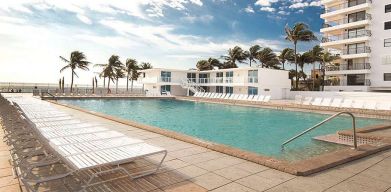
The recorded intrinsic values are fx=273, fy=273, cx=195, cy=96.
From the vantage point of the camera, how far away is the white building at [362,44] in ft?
116

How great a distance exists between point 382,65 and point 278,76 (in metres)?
13.0

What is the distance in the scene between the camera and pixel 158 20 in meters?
30.6

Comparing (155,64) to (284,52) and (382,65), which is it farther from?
(382,65)

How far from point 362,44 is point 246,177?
40.9m

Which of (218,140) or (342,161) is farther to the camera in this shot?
(218,140)

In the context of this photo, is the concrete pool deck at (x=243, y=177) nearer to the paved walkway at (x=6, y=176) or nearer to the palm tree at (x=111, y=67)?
the paved walkway at (x=6, y=176)

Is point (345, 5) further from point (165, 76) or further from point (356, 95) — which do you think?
point (165, 76)

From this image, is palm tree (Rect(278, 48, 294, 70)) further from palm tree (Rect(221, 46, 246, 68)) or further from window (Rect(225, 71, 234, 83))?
window (Rect(225, 71, 234, 83))

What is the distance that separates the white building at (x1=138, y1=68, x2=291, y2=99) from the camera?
3725 centimetres

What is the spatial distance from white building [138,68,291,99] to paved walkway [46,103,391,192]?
31.5 meters

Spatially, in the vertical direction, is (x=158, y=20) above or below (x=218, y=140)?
above

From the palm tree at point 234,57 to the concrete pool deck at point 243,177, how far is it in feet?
175

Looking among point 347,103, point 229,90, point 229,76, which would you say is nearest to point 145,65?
point 229,76

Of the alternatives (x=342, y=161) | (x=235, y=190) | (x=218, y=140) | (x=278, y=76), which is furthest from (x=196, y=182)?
(x=278, y=76)
